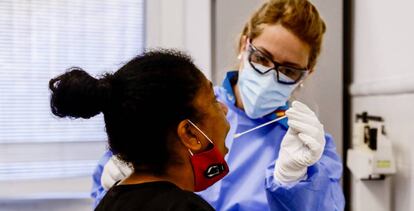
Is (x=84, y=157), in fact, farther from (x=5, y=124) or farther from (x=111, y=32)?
(x=111, y=32)

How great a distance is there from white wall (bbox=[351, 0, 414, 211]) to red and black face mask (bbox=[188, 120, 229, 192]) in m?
0.72

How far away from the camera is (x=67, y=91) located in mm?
812

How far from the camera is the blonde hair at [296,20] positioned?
4.16 feet

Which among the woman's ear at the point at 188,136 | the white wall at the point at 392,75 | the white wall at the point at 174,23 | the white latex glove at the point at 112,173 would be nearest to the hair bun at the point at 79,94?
the woman's ear at the point at 188,136

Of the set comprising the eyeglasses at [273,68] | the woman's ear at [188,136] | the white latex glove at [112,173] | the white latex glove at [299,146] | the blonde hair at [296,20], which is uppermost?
the blonde hair at [296,20]

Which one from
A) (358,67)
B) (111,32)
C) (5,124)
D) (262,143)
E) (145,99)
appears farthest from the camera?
(111,32)

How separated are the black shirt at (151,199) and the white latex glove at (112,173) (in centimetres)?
39

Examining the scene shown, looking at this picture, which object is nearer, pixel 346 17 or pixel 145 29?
pixel 346 17

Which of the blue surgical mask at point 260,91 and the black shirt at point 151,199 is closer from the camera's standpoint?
the black shirt at point 151,199

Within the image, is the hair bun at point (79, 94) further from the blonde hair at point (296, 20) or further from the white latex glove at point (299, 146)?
the blonde hair at point (296, 20)

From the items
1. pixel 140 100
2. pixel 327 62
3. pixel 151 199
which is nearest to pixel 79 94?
pixel 140 100

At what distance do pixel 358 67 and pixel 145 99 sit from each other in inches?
49.3

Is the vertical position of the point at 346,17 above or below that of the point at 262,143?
above

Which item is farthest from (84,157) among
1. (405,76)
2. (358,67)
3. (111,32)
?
(405,76)
